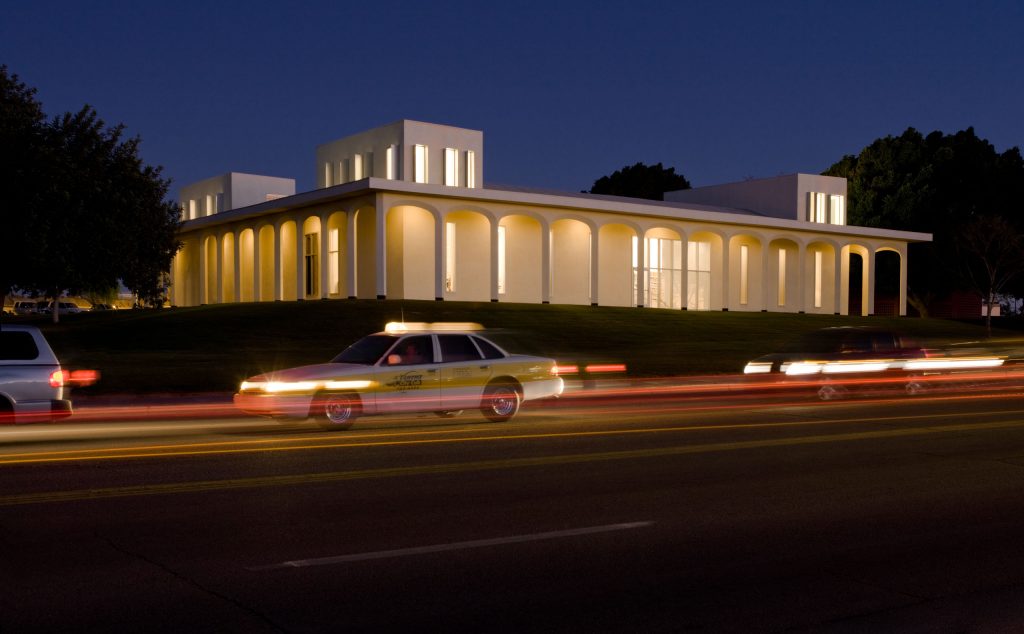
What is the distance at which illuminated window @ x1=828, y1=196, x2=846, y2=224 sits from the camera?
6581 cm

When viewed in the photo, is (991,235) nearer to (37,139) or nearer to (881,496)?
(37,139)

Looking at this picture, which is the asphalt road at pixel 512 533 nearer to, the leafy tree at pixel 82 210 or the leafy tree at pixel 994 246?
the leafy tree at pixel 82 210

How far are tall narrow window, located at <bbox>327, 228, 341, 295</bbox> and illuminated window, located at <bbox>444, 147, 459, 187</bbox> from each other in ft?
20.7

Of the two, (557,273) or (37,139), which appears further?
(557,273)

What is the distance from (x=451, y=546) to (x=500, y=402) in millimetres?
9206

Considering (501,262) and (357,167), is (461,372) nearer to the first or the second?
(501,262)

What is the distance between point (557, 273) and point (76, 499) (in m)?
45.8

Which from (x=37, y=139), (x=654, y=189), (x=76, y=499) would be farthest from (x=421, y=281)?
(x=654, y=189)

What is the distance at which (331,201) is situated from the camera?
1900 inches

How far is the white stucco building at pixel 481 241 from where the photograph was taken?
48.9 m

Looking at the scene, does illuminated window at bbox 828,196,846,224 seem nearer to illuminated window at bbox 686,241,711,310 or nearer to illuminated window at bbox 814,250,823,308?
illuminated window at bbox 814,250,823,308

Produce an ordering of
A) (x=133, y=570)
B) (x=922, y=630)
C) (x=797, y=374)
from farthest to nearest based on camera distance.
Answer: (x=797, y=374) < (x=133, y=570) < (x=922, y=630)

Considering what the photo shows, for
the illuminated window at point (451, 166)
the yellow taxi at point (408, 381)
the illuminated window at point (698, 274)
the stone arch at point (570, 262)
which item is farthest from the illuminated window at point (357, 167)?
the yellow taxi at point (408, 381)

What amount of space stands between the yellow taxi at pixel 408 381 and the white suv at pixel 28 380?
7.94ft
